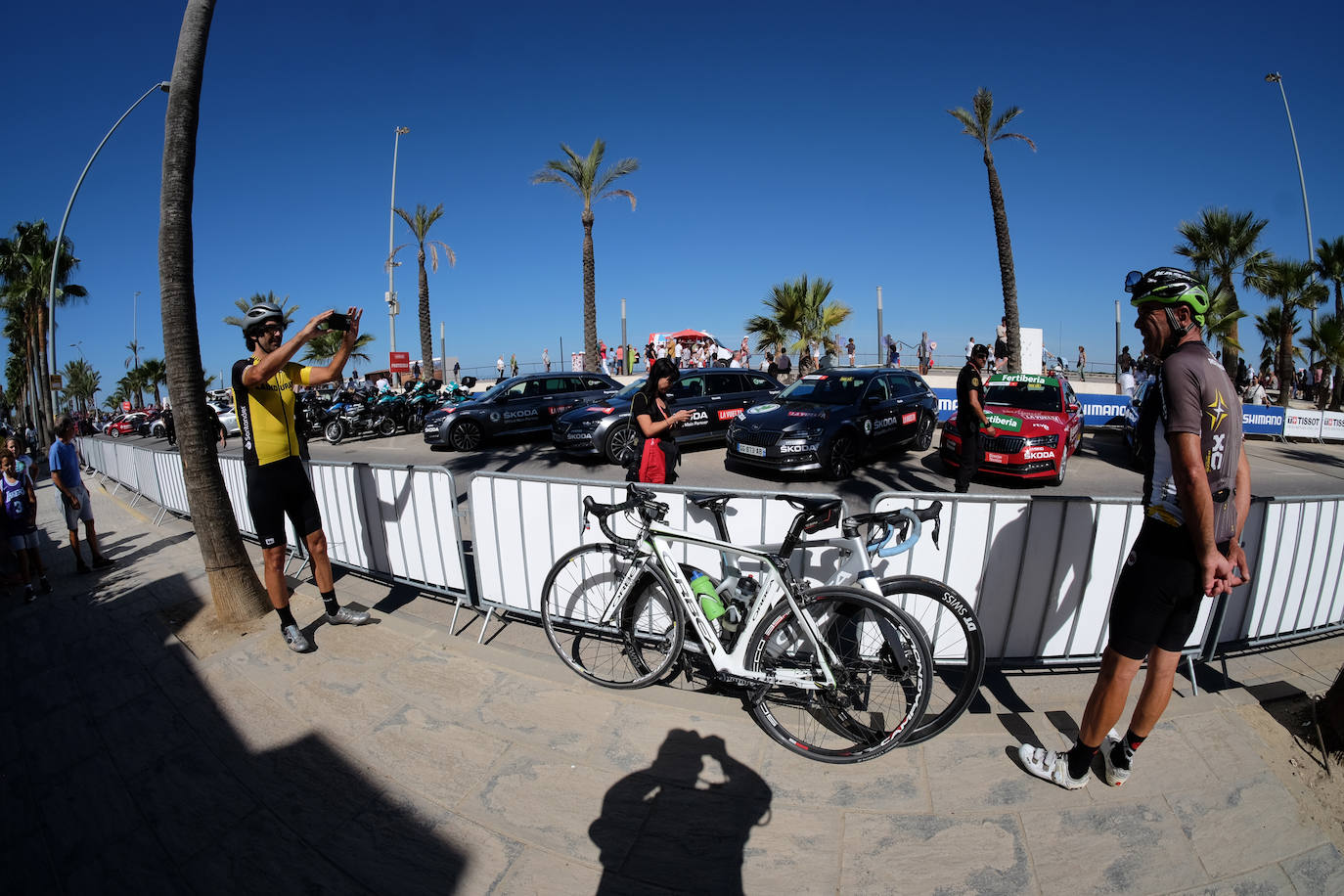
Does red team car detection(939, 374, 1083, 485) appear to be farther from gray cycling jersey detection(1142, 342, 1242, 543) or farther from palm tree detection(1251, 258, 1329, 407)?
palm tree detection(1251, 258, 1329, 407)

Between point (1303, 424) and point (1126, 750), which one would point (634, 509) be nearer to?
point (1126, 750)

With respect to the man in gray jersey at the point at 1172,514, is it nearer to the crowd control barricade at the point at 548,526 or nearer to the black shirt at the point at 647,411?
the crowd control barricade at the point at 548,526

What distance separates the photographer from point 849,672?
2.85m

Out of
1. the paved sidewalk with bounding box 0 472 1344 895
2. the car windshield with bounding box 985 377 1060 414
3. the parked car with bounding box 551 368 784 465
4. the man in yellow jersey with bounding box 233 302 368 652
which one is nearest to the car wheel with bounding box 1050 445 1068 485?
the car windshield with bounding box 985 377 1060 414

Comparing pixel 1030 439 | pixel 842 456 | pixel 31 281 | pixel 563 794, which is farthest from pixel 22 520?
pixel 31 281

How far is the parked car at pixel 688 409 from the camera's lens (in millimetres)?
11023

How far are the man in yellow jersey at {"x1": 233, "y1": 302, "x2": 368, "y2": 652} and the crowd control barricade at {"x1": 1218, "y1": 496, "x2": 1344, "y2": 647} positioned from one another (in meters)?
5.49

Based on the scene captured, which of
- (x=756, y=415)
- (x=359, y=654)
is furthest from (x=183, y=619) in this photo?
(x=756, y=415)

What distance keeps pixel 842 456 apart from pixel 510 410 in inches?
314

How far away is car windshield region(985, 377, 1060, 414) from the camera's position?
31.6 feet

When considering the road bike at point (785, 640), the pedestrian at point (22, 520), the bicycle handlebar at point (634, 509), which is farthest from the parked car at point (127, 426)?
the road bike at point (785, 640)

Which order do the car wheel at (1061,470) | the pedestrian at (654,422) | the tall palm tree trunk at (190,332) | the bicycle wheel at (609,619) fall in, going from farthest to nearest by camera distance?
the car wheel at (1061,470) < the pedestrian at (654,422) < the tall palm tree trunk at (190,332) < the bicycle wheel at (609,619)

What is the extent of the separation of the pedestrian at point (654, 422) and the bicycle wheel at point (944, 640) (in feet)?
7.97

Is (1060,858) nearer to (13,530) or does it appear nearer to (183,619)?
(183,619)
